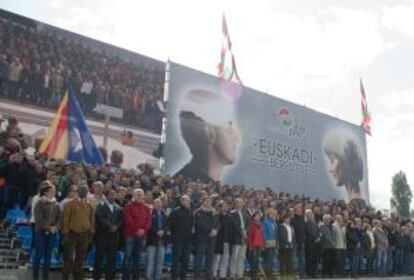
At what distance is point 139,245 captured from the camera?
10.5m

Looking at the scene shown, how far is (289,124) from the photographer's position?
25266 millimetres

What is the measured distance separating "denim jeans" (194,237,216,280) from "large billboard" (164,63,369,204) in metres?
7.49

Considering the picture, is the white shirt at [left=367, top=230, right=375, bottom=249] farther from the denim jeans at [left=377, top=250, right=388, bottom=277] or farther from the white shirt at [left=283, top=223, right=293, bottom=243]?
the white shirt at [left=283, top=223, right=293, bottom=243]

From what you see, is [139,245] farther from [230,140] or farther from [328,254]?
[230,140]

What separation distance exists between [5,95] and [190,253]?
24.0ft

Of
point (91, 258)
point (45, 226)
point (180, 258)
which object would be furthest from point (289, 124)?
point (45, 226)

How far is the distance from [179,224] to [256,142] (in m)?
12.3

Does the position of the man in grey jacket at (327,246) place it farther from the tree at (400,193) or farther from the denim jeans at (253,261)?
the tree at (400,193)

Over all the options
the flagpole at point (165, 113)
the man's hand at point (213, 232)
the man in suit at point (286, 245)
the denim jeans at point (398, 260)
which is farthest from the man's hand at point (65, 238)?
the denim jeans at point (398, 260)

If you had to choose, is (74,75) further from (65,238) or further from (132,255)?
(65,238)

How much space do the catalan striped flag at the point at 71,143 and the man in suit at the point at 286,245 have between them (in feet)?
15.2

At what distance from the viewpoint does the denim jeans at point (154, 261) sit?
10719 millimetres

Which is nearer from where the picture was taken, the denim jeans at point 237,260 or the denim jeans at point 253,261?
the denim jeans at point 237,260

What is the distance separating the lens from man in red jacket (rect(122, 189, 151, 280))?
10.3m
